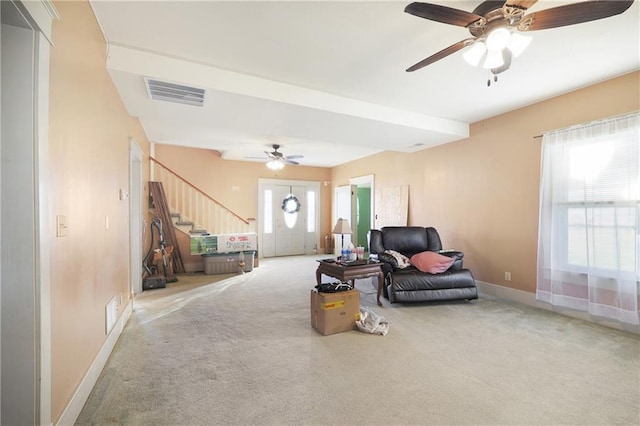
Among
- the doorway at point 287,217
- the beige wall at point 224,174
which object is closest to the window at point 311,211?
the doorway at point 287,217

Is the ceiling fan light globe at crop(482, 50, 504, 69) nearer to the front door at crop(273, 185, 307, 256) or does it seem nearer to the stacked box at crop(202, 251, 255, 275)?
the stacked box at crop(202, 251, 255, 275)

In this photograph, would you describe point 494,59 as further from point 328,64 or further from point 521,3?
point 328,64

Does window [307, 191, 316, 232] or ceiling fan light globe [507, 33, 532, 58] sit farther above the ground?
ceiling fan light globe [507, 33, 532, 58]

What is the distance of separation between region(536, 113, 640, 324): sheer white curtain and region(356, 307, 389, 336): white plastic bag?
2.26 m

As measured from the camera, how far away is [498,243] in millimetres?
4223

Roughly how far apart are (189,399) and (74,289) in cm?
101

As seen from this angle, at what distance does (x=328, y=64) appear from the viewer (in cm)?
Result: 282

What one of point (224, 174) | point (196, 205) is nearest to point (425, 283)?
point (196, 205)

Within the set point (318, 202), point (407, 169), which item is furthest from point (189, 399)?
point (318, 202)

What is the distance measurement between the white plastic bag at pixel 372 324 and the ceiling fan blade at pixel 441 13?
264cm

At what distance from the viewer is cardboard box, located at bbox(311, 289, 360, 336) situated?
9.32ft

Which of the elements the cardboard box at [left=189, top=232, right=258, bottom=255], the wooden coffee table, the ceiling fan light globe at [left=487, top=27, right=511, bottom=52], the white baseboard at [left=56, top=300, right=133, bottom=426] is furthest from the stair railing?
the ceiling fan light globe at [left=487, top=27, right=511, bottom=52]

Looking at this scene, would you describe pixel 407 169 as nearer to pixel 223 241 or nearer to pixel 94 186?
pixel 223 241

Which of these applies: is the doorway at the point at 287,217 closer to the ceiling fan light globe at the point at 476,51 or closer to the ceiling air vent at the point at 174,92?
the ceiling air vent at the point at 174,92
